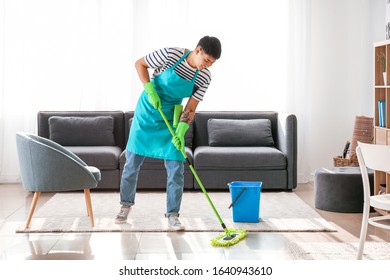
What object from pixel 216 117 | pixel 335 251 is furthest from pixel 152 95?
pixel 216 117

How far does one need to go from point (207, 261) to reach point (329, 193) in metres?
1.80

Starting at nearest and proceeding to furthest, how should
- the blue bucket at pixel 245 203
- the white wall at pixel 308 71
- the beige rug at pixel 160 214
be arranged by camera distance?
1. the beige rug at pixel 160 214
2. the blue bucket at pixel 245 203
3. the white wall at pixel 308 71

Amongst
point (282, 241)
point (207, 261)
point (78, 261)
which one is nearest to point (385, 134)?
point (282, 241)

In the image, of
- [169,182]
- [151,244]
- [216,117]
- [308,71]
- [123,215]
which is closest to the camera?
[151,244]

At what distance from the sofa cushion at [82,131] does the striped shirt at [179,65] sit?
6.96ft

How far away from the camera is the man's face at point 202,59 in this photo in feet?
14.4

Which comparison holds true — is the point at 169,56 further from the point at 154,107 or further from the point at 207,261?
the point at 207,261

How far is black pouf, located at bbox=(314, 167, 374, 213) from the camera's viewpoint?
17.4 ft

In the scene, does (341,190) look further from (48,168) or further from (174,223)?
(48,168)

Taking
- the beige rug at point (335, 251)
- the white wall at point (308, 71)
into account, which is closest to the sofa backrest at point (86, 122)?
the white wall at point (308, 71)

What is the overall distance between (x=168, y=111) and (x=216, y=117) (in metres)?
2.14

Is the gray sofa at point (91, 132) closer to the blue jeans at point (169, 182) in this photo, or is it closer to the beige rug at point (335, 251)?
the blue jeans at point (169, 182)

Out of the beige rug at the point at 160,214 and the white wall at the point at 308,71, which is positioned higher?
the white wall at the point at 308,71

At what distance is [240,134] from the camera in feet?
21.9
